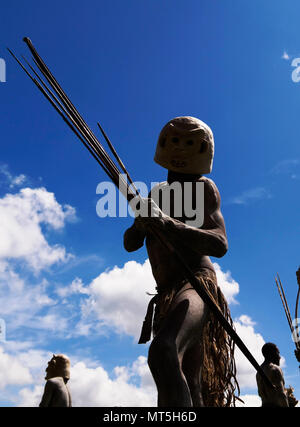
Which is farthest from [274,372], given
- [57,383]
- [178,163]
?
[178,163]

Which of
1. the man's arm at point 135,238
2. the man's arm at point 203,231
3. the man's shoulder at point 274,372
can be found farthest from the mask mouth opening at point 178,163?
the man's shoulder at point 274,372

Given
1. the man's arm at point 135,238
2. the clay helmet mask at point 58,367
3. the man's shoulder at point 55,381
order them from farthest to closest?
the clay helmet mask at point 58,367 → the man's shoulder at point 55,381 → the man's arm at point 135,238

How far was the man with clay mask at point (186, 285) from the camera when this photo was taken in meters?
2.30

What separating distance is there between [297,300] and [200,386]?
10.9ft

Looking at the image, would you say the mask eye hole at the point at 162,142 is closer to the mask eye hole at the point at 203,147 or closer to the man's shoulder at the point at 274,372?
the mask eye hole at the point at 203,147

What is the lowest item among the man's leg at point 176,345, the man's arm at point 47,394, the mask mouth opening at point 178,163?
the man's leg at point 176,345

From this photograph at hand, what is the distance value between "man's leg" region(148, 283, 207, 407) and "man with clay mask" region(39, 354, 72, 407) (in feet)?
14.1

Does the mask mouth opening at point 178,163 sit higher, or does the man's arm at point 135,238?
the mask mouth opening at point 178,163

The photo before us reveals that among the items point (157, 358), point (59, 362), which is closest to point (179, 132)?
point (157, 358)

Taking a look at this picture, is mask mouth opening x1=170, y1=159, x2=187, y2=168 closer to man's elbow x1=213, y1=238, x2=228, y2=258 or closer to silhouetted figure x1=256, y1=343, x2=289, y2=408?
man's elbow x1=213, y1=238, x2=228, y2=258

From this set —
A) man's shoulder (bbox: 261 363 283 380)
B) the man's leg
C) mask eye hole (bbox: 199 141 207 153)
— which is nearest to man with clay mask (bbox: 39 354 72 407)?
man's shoulder (bbox: 261 363 283 380)

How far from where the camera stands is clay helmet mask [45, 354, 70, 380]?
22.3ft

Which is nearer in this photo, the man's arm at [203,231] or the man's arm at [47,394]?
the man's arm at [203,231]
